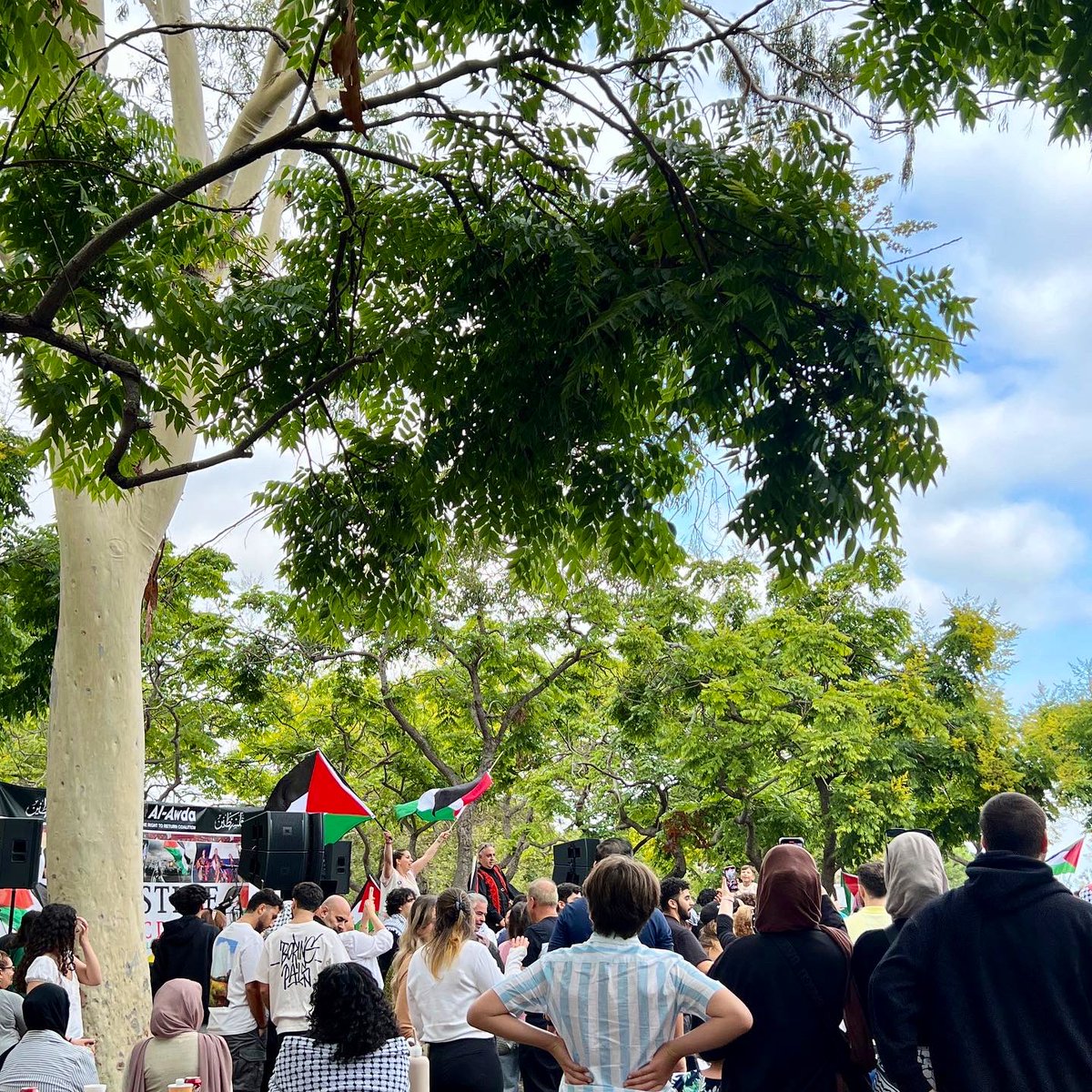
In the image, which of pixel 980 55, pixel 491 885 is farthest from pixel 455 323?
pixel 491 885

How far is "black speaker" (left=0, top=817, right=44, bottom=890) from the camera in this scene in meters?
11.5

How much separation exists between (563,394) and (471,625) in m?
20.8

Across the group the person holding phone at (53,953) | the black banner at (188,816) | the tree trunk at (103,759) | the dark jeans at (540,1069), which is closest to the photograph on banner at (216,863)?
the black banner at (188,816)

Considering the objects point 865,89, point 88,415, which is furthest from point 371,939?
point 865,89

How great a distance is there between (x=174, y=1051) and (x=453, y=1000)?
1.46 meters

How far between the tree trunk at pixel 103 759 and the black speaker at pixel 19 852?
2477mm

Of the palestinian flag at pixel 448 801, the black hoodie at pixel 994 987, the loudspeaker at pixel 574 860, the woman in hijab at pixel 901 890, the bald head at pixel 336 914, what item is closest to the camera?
the black hoodie at pixel 994 987

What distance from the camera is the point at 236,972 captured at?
809 cm

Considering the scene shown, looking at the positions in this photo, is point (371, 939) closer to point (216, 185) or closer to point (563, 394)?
point (563, 394)

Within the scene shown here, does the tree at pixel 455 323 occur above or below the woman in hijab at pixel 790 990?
above

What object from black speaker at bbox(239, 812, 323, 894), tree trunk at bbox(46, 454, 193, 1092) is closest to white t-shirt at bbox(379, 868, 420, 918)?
black speaker at bbox(239, 812, 323, 894)

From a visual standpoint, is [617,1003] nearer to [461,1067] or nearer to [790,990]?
[790,990]

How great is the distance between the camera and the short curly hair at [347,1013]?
500cm

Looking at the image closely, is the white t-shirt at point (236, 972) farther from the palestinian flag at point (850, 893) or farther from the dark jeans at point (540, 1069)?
the palestinian flag at point (850, 893)
